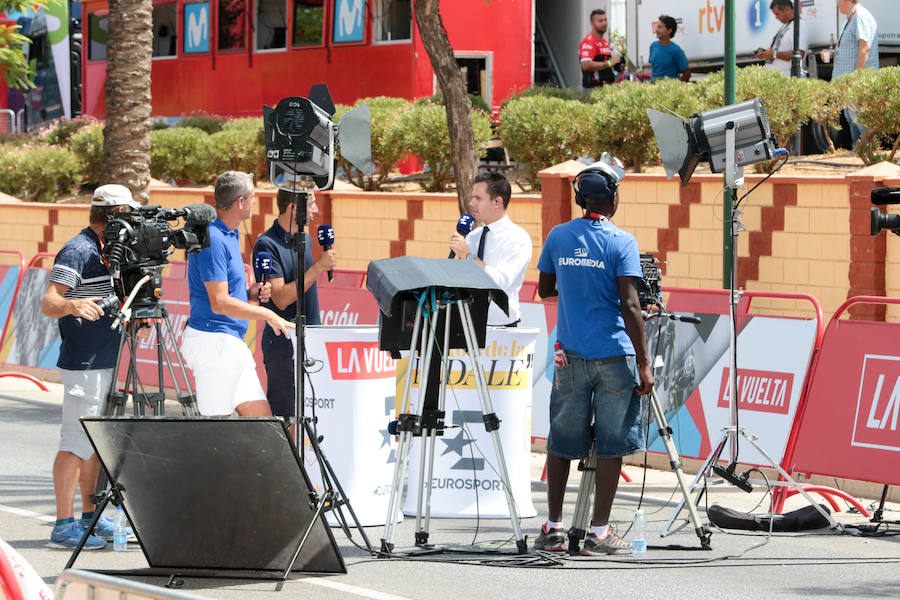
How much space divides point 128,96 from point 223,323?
10765 mm

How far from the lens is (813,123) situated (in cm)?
1709

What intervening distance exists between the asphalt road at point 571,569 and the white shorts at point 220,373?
38.2 inches

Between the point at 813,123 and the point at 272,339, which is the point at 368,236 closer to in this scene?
the point at 813,123

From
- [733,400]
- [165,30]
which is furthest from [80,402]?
[165,30]

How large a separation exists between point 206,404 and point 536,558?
7.31 ft

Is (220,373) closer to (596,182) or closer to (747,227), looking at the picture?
(596,182)

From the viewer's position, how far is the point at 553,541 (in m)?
8.05

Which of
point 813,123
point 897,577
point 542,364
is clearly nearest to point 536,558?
point 897,577

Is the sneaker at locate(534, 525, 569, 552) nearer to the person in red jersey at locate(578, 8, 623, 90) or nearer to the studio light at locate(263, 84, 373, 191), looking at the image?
the studio light at locate(263, 84, 373, 191)

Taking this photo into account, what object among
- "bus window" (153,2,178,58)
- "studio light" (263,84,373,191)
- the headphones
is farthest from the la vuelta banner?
"bus window" (153,2,178,58)

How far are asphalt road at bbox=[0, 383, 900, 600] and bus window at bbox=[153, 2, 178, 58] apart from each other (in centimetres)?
2399

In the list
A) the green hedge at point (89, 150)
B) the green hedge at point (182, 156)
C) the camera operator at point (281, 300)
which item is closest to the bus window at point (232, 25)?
the green hedge at point (89, 150)

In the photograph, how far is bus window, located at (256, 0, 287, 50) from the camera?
29203mm

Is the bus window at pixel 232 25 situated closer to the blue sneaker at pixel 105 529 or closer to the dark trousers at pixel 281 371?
the dark trousers at pixel 281 371
